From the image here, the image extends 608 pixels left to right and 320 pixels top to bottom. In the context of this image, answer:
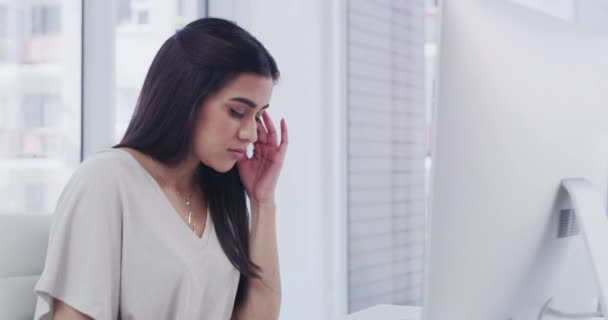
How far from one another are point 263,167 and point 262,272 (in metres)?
0.25

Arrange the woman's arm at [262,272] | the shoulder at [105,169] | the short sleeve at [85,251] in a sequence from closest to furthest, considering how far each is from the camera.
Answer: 1. the short sleeve at [85,251]
2. the shoulder at [105,169]
3. the woman's arm at [262,272]

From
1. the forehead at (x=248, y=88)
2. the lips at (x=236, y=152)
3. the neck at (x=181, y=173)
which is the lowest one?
the neck at (x=181, y=173)

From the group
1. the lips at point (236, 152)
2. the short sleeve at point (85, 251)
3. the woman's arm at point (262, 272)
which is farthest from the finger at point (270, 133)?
the short sleeve at point (85, 251)

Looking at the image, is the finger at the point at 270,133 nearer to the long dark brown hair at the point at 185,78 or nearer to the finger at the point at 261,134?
the finger at the point at 261,134

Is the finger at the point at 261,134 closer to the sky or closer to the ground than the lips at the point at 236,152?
closer to the sky

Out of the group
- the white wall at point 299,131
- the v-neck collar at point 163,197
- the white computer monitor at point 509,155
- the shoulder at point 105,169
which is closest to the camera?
the white computer monitor at point 509,155

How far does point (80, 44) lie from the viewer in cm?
232

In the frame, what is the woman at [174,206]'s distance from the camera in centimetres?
126

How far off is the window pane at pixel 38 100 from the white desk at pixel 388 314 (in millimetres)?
1101

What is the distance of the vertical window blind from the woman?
149 cm

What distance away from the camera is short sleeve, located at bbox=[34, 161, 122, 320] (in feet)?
3.99

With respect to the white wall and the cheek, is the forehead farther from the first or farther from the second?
the white wall

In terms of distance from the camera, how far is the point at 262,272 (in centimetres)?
167

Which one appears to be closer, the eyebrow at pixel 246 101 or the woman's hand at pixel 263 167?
the eyebrow at pixel 246 101
